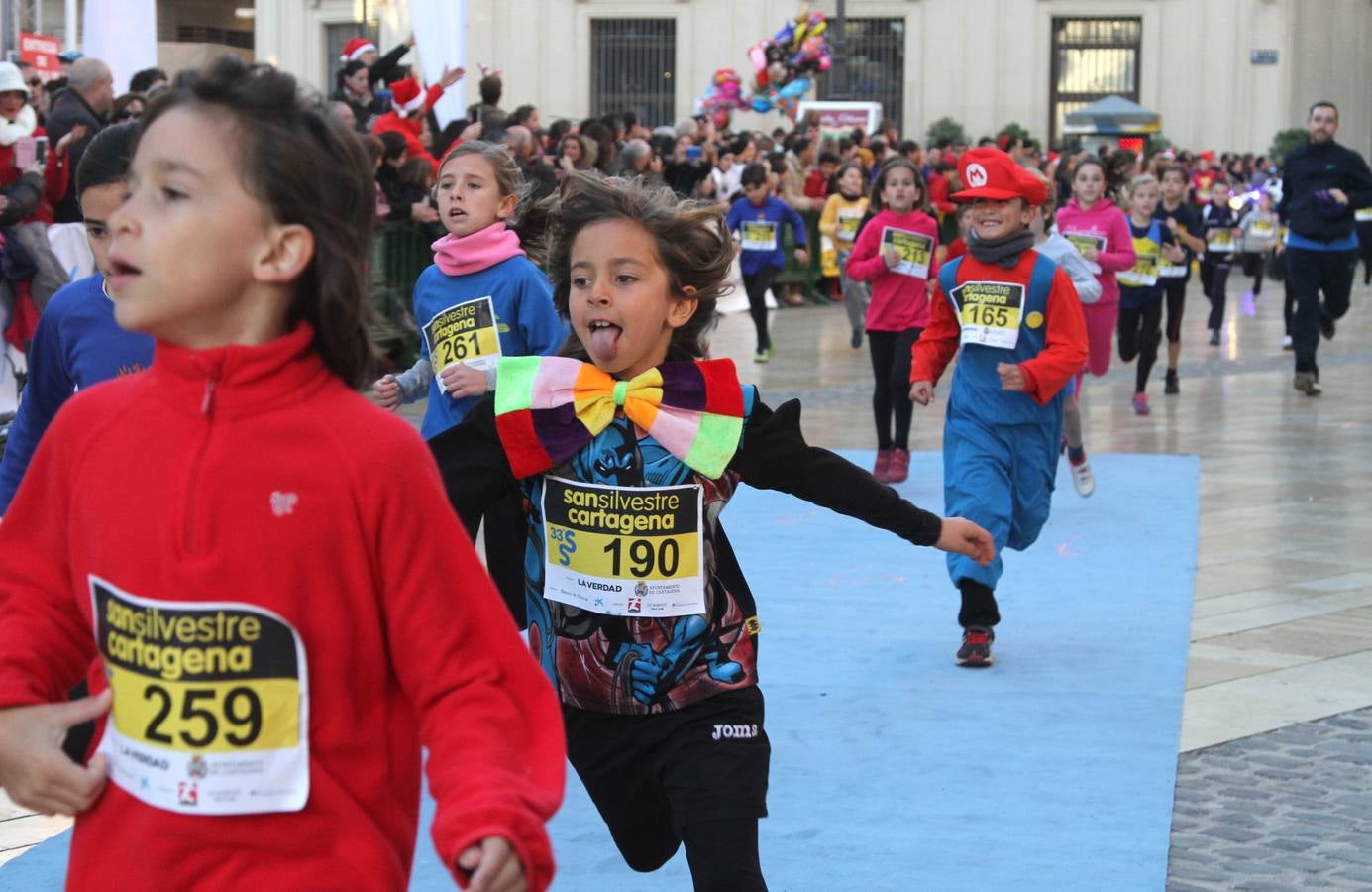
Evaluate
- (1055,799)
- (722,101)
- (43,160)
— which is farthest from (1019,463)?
(722,101)

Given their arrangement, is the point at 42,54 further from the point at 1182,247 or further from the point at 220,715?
the point at 220,715

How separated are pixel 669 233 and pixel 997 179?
3472 mm

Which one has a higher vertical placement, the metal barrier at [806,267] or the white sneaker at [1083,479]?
the metal barrier at [806,267]

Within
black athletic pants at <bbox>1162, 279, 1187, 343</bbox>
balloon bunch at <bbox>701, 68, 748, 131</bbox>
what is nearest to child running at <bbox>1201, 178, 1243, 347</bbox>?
black athletic pants at <bbox>1162, 279, 1187, 343</bbox>

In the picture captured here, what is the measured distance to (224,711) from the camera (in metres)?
2.27

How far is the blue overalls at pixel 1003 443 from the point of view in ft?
22.9

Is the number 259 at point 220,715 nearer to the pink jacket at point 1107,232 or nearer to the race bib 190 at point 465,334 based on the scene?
the race bib 190 at point 465,334

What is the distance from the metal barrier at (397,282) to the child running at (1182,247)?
5428mm

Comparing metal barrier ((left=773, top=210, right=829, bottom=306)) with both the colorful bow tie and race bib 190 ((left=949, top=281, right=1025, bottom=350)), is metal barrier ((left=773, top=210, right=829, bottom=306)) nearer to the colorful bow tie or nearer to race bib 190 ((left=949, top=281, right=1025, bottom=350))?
race bib 190 ((left=949, top=281, right=1025, bottom=350))

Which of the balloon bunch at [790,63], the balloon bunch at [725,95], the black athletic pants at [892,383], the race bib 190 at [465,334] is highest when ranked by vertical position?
the balloon bunch at [790,63]

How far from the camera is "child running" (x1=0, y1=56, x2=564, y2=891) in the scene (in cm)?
224

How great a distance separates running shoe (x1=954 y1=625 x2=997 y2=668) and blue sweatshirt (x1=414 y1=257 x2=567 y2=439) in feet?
5.79

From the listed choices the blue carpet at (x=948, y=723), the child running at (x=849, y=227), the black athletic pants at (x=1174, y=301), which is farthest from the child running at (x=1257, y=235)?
the blue carpet at (x=948, y=723)

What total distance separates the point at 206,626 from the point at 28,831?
3.08 metres
